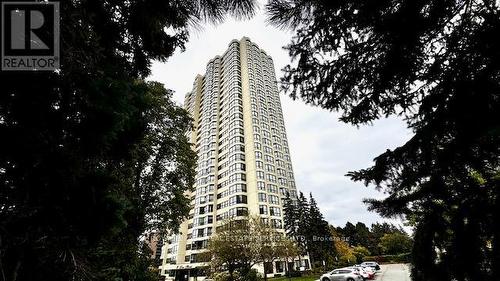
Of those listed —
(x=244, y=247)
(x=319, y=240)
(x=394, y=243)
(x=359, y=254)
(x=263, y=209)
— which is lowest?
(x=359, y=254)

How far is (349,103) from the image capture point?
3.33m

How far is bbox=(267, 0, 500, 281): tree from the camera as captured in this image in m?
2.27

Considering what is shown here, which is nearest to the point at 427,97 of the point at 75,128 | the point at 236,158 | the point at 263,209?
the point at 75,128

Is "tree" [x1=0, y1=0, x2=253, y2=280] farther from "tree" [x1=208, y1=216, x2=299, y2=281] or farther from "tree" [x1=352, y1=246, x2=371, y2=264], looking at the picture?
"tree" [x1=352, y1=246, x2=371, y2=264]

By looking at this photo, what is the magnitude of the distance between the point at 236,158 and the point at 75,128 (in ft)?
194

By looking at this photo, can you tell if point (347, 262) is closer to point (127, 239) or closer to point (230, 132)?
point (230, 132)

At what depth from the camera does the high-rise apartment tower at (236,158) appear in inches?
2242

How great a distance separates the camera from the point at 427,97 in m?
2.75

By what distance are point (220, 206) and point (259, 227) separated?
1181 inches

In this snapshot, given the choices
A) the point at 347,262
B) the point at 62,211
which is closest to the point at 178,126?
the point at 62,211

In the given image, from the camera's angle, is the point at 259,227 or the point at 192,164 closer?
the point at 192,164

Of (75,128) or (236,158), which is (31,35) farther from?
(236,158)

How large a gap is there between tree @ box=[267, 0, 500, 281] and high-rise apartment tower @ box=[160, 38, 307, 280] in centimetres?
4622

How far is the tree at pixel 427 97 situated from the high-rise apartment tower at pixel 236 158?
46.2 m
